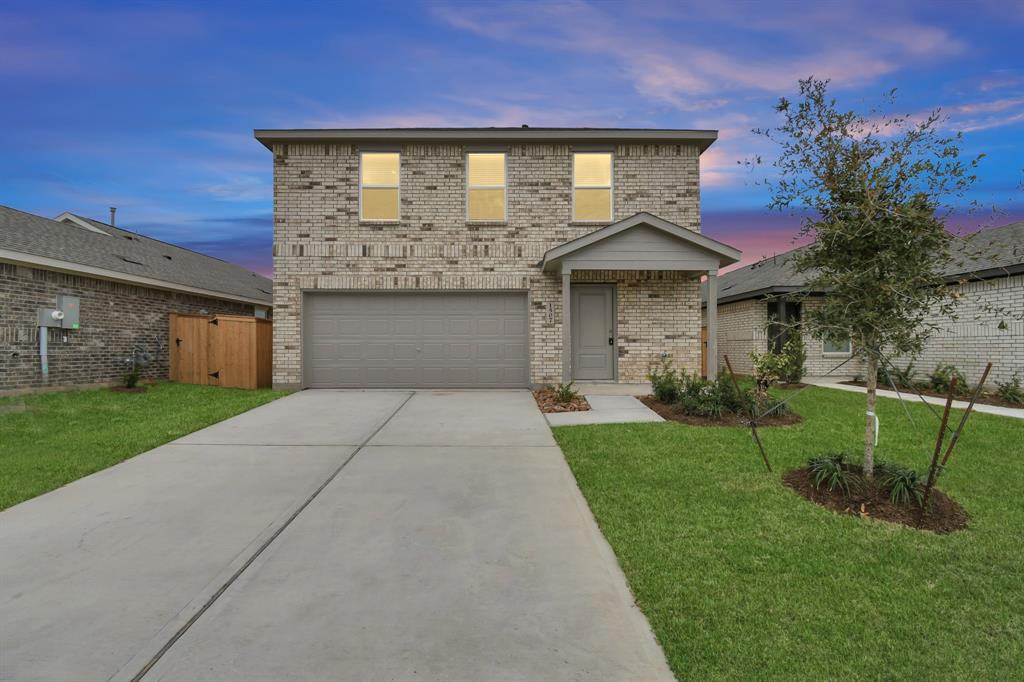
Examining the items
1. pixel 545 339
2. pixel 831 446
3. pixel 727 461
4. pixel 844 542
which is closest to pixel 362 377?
pixel 545 339

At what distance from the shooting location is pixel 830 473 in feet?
15.8

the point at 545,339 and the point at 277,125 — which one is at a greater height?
the point at 277,125

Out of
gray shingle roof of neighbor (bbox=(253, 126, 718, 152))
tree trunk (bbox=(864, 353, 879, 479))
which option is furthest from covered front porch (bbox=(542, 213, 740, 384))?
tree trunk (bbox=(864, 353, 879, 479))

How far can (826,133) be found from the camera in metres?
4.65

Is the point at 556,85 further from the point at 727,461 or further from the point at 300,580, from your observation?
the point at 300,580

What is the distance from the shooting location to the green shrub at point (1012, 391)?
9891 mm

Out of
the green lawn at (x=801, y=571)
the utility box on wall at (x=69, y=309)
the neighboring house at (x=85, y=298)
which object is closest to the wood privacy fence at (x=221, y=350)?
the neighboring house at (x=85, y=298)

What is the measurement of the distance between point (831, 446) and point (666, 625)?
515 cm

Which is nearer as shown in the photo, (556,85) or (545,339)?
(545,339)

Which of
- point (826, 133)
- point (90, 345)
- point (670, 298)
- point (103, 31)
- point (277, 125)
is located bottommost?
point (90, 345)

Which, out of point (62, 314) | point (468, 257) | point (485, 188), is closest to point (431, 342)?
point (468, 257)

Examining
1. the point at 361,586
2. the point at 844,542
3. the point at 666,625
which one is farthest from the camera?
the point at 844,542

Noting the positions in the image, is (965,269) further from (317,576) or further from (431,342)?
(317,576)

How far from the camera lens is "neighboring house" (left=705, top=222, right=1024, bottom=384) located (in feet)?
35.4
